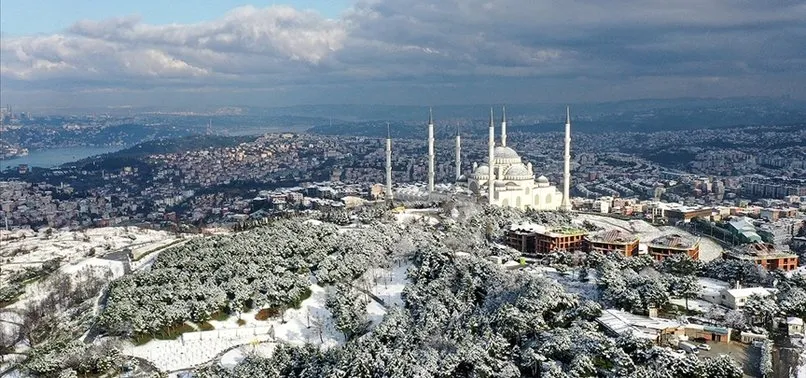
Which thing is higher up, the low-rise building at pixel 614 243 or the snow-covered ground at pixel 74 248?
the low-rise building at pixel 614 243

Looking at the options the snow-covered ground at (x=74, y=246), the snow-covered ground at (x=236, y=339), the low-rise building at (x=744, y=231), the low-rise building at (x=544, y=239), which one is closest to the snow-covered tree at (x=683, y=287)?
the low-rise building at (x=544, y=239)

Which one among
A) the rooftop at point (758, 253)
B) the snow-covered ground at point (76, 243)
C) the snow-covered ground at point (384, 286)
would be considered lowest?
the snow-covered ground at point (76, 243)

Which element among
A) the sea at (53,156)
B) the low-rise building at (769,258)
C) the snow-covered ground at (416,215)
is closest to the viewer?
the low-rise building at (769,258)

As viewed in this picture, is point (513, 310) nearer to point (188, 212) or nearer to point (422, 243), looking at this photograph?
point (422, 243)

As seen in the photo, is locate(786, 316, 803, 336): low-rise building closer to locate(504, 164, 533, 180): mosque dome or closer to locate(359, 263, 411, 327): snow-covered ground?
locate(359, 263, 411, 327): snow-covered ground

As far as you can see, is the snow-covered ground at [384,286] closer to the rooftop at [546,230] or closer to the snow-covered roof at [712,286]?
the rooftop at [546,230]

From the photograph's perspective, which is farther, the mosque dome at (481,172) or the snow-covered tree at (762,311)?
the mosque dome at (481,172)

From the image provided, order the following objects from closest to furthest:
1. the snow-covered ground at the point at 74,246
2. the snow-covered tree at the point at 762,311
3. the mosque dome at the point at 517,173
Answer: the snow-covered tree at the point at 762,311 → the snow-covered ground at the point at 74,246 → the mosque dome at the point at 517,173
